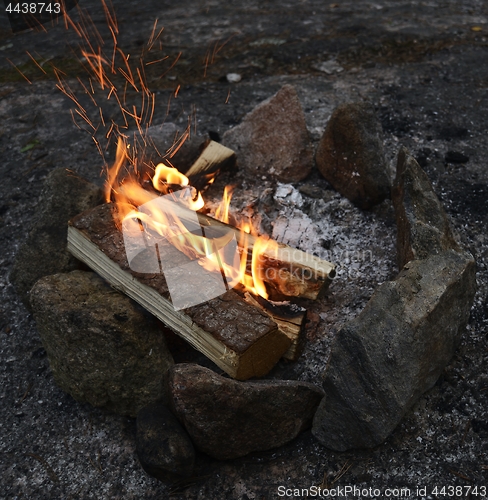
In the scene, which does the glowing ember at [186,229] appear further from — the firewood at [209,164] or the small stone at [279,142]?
the small stone at [279,142]

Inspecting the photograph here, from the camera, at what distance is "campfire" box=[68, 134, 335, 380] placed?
276 cm

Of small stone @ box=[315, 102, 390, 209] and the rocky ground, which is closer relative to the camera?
the rocky ground

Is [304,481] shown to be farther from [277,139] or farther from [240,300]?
[277,139]

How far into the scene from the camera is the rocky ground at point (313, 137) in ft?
8.61

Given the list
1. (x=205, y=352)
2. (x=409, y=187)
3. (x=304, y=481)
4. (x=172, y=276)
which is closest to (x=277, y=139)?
(x=409, y=187)

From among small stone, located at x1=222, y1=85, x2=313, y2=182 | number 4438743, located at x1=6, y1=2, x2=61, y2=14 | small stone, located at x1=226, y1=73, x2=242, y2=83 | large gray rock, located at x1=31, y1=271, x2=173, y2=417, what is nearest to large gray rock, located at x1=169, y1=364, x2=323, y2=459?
large gray rock, located at x1=31, y1=271, x2=173, y2=417

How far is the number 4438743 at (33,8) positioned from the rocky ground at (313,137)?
0.37 meters

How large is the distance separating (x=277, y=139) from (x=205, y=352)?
5.90 feet

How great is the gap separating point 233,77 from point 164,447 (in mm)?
3837

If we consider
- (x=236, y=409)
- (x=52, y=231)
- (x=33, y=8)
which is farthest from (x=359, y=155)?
(x=33, y=8)

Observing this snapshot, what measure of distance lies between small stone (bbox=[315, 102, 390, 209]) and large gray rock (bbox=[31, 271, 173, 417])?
161 cm

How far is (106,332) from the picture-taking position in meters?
2.80

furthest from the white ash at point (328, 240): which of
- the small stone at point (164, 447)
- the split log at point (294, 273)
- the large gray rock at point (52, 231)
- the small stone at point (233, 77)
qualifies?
the small stone at point (233, 77)

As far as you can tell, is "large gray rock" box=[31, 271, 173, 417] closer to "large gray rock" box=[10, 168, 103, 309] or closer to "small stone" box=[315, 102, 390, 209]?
"large gray rock" box=[10, 168, 103, 309]
